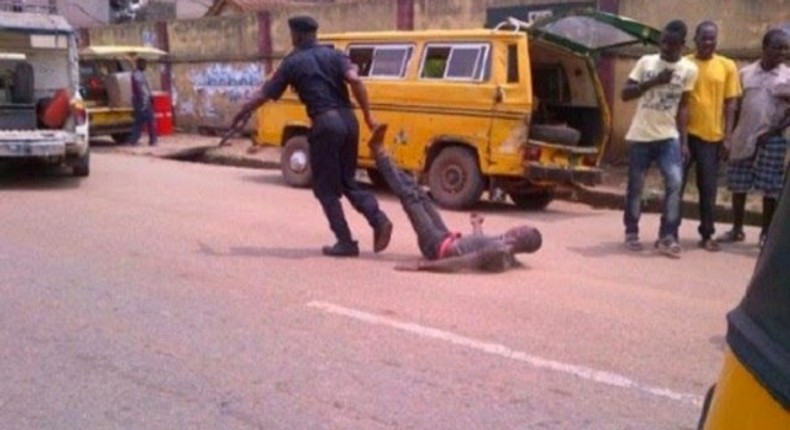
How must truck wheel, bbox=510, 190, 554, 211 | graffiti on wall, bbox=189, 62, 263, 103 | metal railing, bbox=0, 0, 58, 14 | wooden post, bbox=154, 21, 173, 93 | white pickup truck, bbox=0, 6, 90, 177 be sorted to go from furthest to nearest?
wooden post, bbox=154, 21, 173, 93, graffiti on wall, bbox=189, 62, 263, 103, metal railing, bbox=0, 0, 58, 14, white pickup truck, bbox=0, 6, 90, 177, truck wheel, bbox=510, 190, 554, 211

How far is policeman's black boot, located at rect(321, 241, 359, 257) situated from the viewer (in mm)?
7227

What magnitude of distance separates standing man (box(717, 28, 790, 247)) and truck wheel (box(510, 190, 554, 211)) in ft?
10.6

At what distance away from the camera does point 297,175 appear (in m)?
11.9

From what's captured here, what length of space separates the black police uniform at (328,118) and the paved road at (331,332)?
0.49 meters

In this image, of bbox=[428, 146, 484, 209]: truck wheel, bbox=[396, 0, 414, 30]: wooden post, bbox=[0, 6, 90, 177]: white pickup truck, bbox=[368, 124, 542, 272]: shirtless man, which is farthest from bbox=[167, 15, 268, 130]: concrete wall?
bbox=[368, 124, 542, 272]: shirtless man

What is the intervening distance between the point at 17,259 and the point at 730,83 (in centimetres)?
575

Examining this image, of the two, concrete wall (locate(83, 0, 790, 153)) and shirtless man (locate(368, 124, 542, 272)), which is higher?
concrete wall (locate(83, 0, 790, 153))

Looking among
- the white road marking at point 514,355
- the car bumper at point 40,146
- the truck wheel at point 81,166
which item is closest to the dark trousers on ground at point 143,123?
the truck wheel at point 81,166

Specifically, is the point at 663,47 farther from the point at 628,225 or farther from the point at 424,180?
the point at 424,180

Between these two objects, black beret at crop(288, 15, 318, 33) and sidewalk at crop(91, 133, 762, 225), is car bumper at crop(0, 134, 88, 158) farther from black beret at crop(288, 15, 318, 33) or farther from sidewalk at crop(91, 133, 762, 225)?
black beret at crop(288, 15, 318, 33)

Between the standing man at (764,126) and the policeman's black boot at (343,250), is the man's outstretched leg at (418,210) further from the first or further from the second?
the standing man at (764,126)

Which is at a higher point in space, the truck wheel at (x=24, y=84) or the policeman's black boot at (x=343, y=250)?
the truck wheel at (x=24, y=84)

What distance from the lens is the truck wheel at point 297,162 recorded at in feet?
38.8

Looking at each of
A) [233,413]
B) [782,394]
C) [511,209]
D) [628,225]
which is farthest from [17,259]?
[782,394]
